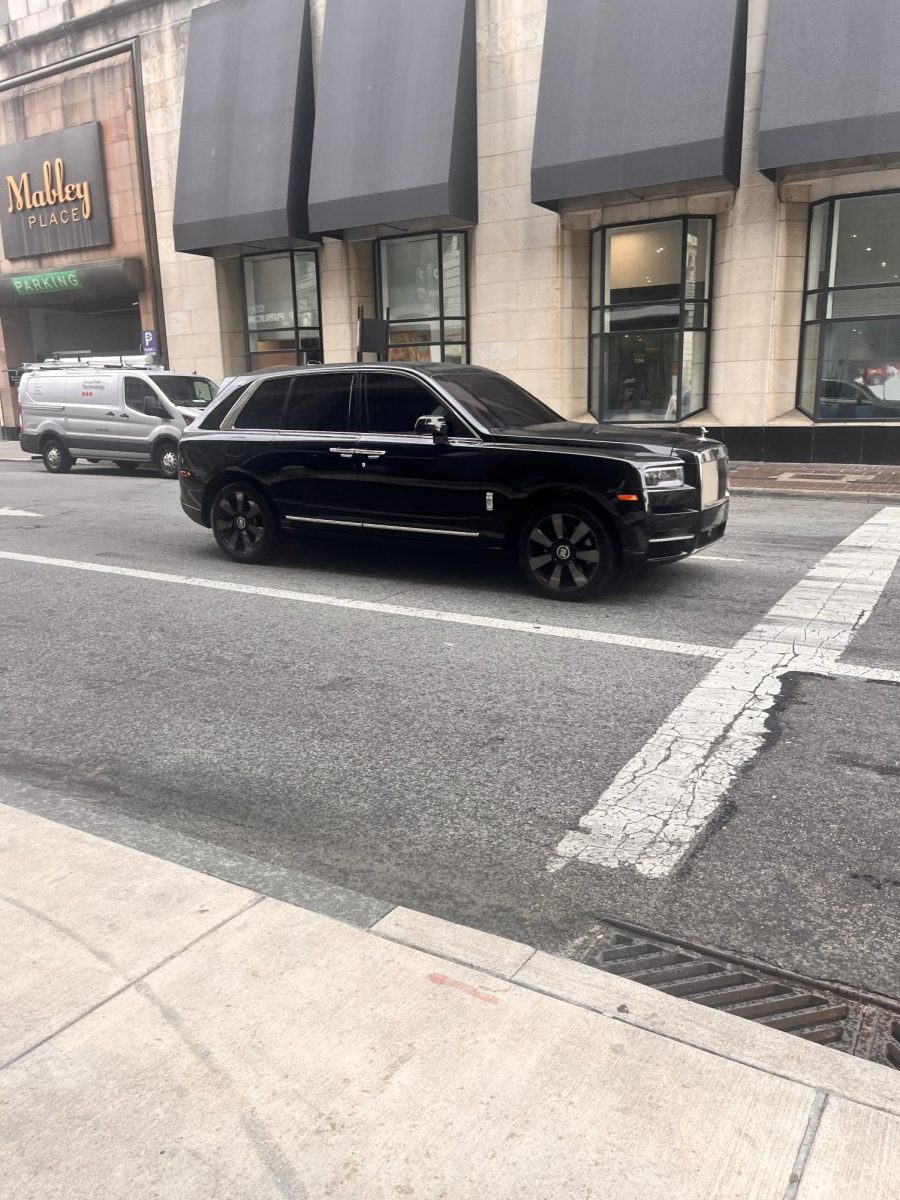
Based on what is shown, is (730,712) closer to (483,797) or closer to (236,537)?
(483,797)

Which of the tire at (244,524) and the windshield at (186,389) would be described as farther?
the windshield at (186,389)

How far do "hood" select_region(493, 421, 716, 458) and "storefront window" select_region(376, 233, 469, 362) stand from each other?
13321 millimetres

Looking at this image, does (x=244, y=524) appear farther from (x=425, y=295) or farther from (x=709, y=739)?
(x=425, y=295)

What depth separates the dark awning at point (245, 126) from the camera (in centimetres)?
2012

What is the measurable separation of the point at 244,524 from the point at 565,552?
3.34 m

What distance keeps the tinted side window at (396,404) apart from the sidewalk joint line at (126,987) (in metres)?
5.11

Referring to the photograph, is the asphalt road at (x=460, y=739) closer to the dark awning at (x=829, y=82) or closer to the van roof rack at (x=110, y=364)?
the dark awning at (x=829, y=82)

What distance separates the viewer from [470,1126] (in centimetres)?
208

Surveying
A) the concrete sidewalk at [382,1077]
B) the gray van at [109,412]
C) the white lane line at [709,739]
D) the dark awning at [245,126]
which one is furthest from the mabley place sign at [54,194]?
the concrete sidewalk at [382,1077]

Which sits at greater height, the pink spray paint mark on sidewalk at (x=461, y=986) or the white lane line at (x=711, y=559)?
the white lane line at (x=711, y=559)

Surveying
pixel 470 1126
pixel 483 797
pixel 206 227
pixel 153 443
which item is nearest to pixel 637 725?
pixel 483 797

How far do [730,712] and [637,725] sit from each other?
539mm

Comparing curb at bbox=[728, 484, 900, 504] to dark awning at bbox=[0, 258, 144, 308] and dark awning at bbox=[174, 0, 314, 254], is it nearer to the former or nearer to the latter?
dark awning at bbox=[174, 0, 314, 254]

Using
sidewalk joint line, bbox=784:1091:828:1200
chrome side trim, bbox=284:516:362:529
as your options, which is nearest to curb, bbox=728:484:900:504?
chrome side trim, bbox=284:516:362:529
